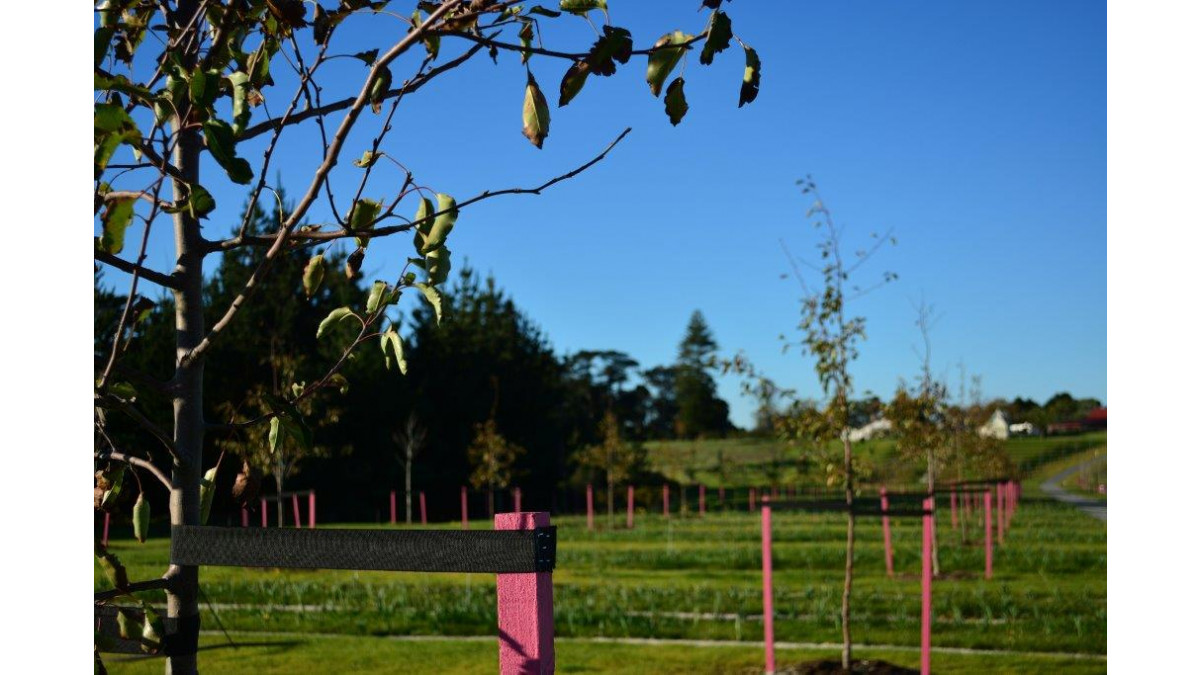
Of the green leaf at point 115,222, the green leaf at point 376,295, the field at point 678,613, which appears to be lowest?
the field at point 678,613

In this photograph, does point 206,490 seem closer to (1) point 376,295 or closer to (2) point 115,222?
(1) point 376,295

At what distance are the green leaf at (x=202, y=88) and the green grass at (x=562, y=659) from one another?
16.3ft

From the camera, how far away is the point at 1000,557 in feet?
39.6

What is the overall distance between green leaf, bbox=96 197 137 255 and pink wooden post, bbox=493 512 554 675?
2.27ft

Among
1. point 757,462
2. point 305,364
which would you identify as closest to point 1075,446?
point 757,462

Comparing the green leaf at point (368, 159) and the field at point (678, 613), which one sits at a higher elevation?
the green leaf at point (368, 159)

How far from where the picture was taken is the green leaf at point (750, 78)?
1500 mm

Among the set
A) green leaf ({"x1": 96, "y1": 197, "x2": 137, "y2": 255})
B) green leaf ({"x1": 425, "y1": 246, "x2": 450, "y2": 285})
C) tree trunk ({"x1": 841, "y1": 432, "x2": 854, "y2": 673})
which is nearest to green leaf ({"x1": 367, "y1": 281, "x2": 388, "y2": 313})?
green leaf ({"x1": 425, "y1": 246, "x2": 450, "y2": 285})

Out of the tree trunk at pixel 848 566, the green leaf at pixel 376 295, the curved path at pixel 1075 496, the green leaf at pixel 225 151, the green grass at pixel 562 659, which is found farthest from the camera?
the curved path at pixel 1075 496

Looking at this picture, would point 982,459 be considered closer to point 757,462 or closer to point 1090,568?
point 1090,568

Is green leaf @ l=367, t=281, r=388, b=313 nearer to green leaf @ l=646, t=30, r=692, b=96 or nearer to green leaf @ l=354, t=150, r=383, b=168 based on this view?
green leaf @ l=354, t=150, r=383, b=168

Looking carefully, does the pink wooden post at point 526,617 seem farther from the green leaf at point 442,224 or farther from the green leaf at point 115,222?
the green leaf at point 115,222

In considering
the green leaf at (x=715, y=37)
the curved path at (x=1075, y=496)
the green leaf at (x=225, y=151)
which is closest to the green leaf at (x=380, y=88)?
the green leaf at (x=225, y=151)
